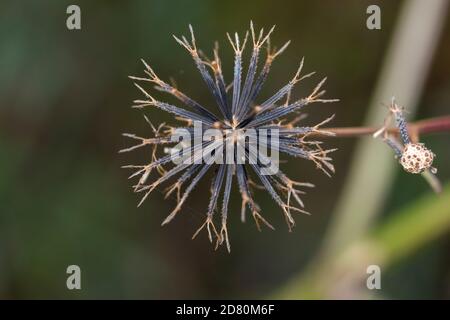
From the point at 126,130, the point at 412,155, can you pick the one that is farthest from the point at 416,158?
the point at 126,130

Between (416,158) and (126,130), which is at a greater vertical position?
(126,130)

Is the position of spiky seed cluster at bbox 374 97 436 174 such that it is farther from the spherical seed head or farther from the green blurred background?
the green blurred background

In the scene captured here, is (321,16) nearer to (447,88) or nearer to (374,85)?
(374,85)

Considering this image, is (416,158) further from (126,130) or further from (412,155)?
(126,130)

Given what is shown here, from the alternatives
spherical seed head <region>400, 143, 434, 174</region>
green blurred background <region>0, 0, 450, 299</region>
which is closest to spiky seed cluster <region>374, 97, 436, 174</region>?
spherical seed head <region>400, 143, 434, 174</region>

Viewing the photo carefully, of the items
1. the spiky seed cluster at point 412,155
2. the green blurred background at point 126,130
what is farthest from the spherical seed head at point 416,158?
the green blurred background at point 126,130

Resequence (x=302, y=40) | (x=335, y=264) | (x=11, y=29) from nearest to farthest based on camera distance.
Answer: (x=335, y=264), (x=11, y=29), (x=302, y=40)

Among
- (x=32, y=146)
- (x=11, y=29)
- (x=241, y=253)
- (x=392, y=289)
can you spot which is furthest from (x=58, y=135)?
(x=392, y=289)
